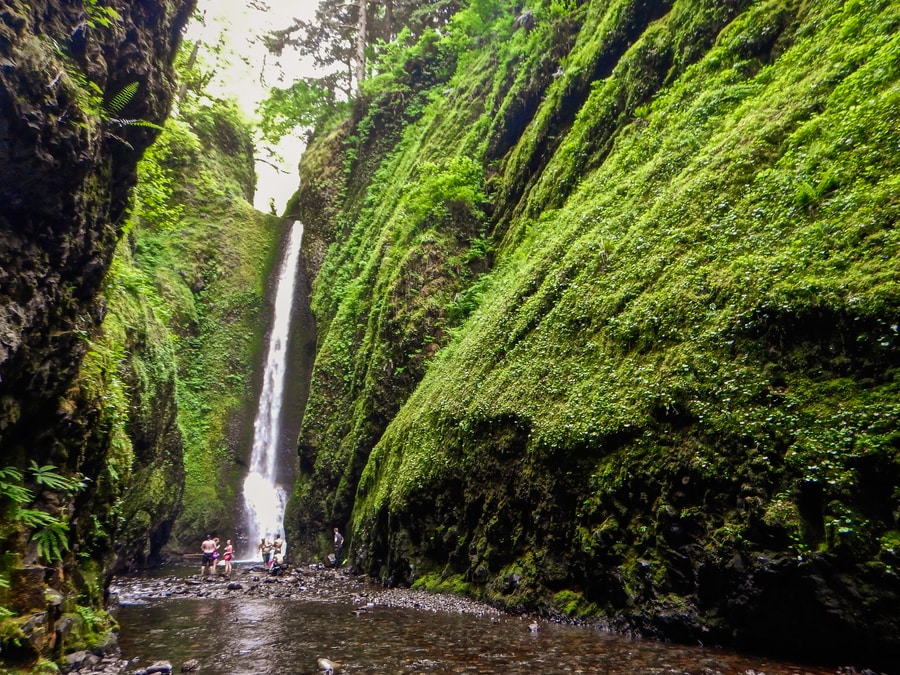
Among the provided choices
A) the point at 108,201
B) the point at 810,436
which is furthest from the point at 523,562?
the point at 108,201

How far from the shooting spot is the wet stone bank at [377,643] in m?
5.20

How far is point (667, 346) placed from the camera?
694 cm

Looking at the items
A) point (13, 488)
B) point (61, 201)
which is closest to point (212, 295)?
point (61, 201)

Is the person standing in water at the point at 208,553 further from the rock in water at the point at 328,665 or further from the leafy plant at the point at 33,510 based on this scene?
the rock in water at the point at 328,665

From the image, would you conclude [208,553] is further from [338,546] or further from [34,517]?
[34,517]

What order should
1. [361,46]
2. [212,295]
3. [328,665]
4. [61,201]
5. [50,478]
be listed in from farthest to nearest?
[361,46] < [212,295] < [328,665] < [61,201] < [50,478]

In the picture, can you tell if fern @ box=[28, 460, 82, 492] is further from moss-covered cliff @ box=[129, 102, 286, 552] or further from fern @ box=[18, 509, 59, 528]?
moss-covered cliff @ box=[129, 102, 286, 552]

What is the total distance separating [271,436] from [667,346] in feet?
76.8

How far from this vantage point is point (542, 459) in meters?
8.23

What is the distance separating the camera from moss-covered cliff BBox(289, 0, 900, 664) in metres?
4.79

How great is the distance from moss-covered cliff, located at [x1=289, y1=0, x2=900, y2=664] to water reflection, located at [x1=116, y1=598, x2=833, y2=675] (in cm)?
55

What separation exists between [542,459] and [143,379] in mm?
12703

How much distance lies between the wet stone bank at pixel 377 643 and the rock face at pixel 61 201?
4.91ft

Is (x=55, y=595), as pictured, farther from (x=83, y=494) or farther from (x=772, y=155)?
(x=772, y=155)
